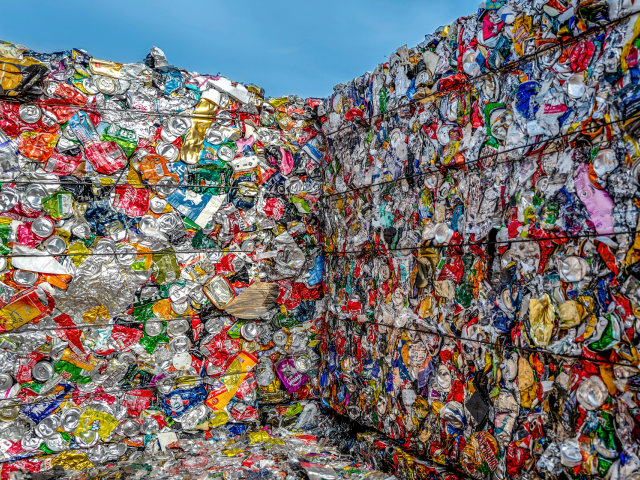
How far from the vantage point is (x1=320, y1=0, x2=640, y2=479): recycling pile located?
126 cm

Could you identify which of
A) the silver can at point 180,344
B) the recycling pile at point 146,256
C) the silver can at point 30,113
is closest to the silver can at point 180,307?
the recycling pile at point 146,256

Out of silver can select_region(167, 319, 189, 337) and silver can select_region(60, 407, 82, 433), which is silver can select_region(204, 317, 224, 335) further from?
silver can select_region(60, 407, 82, 433)

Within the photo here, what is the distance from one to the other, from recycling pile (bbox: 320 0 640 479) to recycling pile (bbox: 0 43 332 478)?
526mm

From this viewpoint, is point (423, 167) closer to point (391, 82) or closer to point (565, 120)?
point (391, 82)

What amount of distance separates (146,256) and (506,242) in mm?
1763

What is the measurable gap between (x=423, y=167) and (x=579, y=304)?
0.85 meters

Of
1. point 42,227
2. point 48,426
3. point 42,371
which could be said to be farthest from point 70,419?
point 42,227

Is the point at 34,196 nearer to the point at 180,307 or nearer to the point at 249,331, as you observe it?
the point at 180,307

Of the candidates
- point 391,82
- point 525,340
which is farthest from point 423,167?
point 525,340

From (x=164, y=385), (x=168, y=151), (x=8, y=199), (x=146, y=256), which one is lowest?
(x=164, y=385)

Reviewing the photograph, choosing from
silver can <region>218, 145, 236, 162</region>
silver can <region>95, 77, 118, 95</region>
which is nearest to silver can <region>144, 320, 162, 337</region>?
silver can <region>218, 145, 236, 162</region>

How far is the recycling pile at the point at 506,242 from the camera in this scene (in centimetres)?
126

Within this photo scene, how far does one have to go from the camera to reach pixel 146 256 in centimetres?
239

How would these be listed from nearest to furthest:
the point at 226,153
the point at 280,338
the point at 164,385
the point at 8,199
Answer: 1. the point at 8,199
2. the point at 164,385
3. the point at 226,153
4. the point at 280,338
